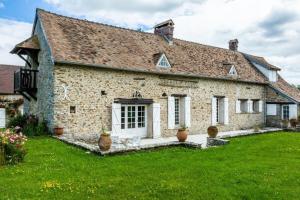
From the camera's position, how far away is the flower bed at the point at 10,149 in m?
8.53

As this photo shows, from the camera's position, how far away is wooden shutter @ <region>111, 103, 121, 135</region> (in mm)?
14609

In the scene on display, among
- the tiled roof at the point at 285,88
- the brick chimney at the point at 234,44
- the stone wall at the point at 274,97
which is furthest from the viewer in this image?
the brick chimney at the point at 234,44

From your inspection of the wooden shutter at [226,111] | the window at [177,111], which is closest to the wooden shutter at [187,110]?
the window at [177,111]

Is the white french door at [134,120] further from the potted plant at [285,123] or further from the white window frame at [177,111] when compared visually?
the potted plant at [285,123]

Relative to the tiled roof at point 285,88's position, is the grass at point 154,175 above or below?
below

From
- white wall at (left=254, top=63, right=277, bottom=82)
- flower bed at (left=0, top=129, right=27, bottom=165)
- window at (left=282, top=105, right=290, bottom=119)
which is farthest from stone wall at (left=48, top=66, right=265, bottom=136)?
white wall at (left=254, top=63, right=277, bottom=82)

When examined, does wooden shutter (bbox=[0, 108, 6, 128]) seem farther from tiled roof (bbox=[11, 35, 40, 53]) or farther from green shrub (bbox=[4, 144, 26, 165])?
green shrub (bbox=[4, 144, 26, 165])

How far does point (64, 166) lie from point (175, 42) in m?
14.3

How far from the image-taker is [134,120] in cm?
1602

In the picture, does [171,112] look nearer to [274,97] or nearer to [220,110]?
[220,110]

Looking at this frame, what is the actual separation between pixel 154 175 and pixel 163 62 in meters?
10.2

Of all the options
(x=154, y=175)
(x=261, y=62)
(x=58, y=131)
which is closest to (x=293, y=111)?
(x=261, y=62)

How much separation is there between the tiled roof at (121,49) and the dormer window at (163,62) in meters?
0.31

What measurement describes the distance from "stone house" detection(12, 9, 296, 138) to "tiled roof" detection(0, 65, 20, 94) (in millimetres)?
11770
